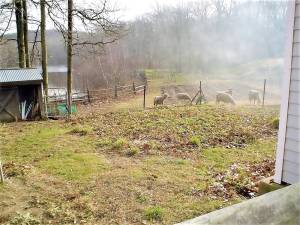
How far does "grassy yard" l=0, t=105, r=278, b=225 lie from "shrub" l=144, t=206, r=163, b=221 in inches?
0.5

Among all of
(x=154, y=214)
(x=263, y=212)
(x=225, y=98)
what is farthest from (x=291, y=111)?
(x=225, y=98)

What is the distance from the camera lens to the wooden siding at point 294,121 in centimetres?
398

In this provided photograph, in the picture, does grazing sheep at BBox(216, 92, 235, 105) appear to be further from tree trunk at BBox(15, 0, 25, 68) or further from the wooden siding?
the wooden siding

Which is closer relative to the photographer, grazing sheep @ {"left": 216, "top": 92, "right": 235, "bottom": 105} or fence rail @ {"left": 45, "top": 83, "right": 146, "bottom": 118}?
fence rail @ {"left": 45, "top": 83, "right": 146, "bottom": 118}

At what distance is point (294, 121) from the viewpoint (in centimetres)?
406

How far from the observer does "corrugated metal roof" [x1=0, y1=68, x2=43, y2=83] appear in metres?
12.9

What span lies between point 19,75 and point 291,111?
457 inches

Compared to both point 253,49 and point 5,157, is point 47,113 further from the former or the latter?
point 253,49

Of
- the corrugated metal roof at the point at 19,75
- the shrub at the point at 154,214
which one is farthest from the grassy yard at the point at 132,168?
the corrugated metal roof at the point at 19,75

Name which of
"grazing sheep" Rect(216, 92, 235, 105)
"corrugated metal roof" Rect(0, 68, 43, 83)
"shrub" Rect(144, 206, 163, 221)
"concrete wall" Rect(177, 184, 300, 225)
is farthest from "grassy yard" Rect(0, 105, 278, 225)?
→ "grazing sheep" Rect(216, 92, 235, 105)

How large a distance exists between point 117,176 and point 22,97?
29.5 ft

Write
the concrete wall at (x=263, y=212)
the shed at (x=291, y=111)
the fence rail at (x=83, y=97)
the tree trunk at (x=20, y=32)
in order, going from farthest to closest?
the tree trunk at (x=20, y=32) → the fence rail at (x=83, y=97) → the shed at (x=291, y=111) → the concrete wall at (x=263, y=212)

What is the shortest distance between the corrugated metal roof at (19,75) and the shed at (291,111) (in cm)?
1108

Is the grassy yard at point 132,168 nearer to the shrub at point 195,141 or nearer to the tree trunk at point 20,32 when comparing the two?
the shrub at point 195,141
